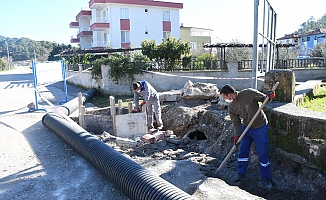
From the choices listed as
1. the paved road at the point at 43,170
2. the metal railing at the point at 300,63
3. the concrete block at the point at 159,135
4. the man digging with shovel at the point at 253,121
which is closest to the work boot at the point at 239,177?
the man digging with shovel at the point at 253,121

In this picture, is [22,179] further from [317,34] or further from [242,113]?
[317,34]

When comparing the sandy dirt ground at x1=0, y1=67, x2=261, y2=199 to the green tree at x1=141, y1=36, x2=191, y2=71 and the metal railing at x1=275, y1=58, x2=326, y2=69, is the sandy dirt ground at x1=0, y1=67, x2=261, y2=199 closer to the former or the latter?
the green tree at x1=141, y1=36, x2=191, y2=71

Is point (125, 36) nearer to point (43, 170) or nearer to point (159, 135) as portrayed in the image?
point (159, 135)

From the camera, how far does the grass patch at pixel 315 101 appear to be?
5.83m

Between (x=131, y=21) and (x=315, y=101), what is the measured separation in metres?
26.1


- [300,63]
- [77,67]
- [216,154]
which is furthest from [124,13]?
[216,154]

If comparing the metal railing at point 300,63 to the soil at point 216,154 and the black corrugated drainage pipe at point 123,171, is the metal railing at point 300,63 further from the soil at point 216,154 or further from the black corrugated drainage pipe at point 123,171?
the black corrugated drainage pipe at point 123,171

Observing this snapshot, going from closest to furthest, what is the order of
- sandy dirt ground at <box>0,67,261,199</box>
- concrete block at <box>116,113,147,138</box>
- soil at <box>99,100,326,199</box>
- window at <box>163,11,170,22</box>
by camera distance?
sandy dirt ground at <box>0,67,261,199</box>
soil at <box>99,100,326,199</box>
concrete block at <box>116,113,147,138</box>
window at <box>163,11,170,22</box>

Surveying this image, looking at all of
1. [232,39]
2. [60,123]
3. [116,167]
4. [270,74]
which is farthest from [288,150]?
[232,39]

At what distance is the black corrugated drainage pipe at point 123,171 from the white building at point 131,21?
24.6 meters

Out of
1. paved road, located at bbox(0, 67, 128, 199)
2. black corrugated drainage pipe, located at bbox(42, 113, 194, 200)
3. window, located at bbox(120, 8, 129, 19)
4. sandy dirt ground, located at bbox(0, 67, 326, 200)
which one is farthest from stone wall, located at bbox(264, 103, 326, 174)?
window, located at bbox(120, 8, 129, 19)

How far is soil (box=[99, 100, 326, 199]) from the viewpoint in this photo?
4.43m

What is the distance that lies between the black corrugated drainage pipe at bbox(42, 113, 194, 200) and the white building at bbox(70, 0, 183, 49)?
80.8ft

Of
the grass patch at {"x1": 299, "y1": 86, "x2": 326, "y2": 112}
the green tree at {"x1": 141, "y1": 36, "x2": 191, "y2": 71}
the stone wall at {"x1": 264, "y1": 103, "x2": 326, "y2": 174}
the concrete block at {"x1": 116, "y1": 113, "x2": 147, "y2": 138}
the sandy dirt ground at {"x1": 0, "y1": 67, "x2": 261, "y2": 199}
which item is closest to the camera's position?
the sandy dirt ground at {"x1": 0, "y1": 67, "x2": 261, "y2": 199}
